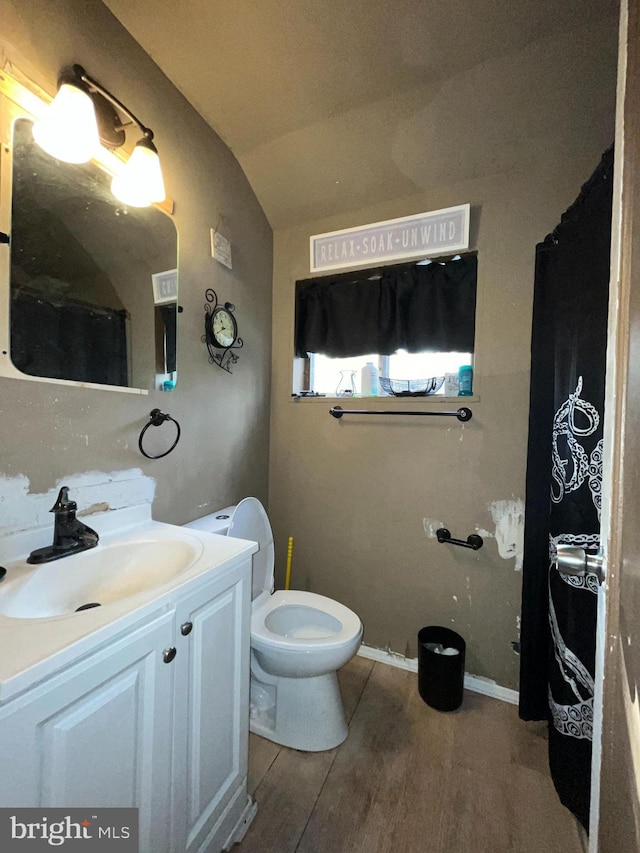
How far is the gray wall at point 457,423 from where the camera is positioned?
4.43 ft

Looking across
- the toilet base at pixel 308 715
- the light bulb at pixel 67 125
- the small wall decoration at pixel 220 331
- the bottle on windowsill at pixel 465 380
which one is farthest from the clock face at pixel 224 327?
the toilet base at pixel 308 715

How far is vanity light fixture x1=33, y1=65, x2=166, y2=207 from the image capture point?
3.24 ft

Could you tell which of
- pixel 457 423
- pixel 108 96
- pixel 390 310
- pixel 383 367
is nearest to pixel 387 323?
pixel 390 310

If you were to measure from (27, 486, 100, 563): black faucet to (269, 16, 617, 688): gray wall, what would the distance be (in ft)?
3.68

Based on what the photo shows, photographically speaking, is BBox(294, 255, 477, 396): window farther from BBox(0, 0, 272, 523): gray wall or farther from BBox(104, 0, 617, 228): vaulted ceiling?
BBox(104, 0, 617, 228): vaulted ceiling

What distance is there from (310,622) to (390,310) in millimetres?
1521

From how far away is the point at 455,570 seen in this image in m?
1.69

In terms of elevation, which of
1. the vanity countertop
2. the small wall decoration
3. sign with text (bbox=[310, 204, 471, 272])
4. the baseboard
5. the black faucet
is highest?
sign with text (bbox=[310, 204, 471, 272])

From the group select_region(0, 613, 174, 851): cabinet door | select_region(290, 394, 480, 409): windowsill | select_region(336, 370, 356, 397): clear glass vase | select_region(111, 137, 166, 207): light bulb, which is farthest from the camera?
select_region(336, 370, 356, 397): clear glass vase

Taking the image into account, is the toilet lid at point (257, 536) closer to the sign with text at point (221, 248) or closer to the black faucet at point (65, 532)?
the black faucet at point (65, 532)

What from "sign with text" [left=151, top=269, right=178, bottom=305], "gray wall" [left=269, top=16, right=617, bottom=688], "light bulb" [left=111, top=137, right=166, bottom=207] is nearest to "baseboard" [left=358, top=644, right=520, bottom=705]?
"gray wall" [left=269, top=16, right=617, bottom=688]

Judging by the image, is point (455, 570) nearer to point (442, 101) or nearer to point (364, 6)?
point (442, 101)

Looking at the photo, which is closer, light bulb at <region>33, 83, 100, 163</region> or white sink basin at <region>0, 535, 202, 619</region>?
white sink basin at <region>0, 535, 202, 619</region>

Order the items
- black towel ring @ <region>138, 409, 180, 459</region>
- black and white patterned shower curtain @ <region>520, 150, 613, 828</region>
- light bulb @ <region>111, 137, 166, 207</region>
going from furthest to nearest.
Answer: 1. black towel ring @ <region>138, 409, 180, 459</region>
2. light bulb @ <region>111, 137, 166, 207</region>
3. black and white patterned shower curtain @ <region>520, 150, 613, 828</region>
